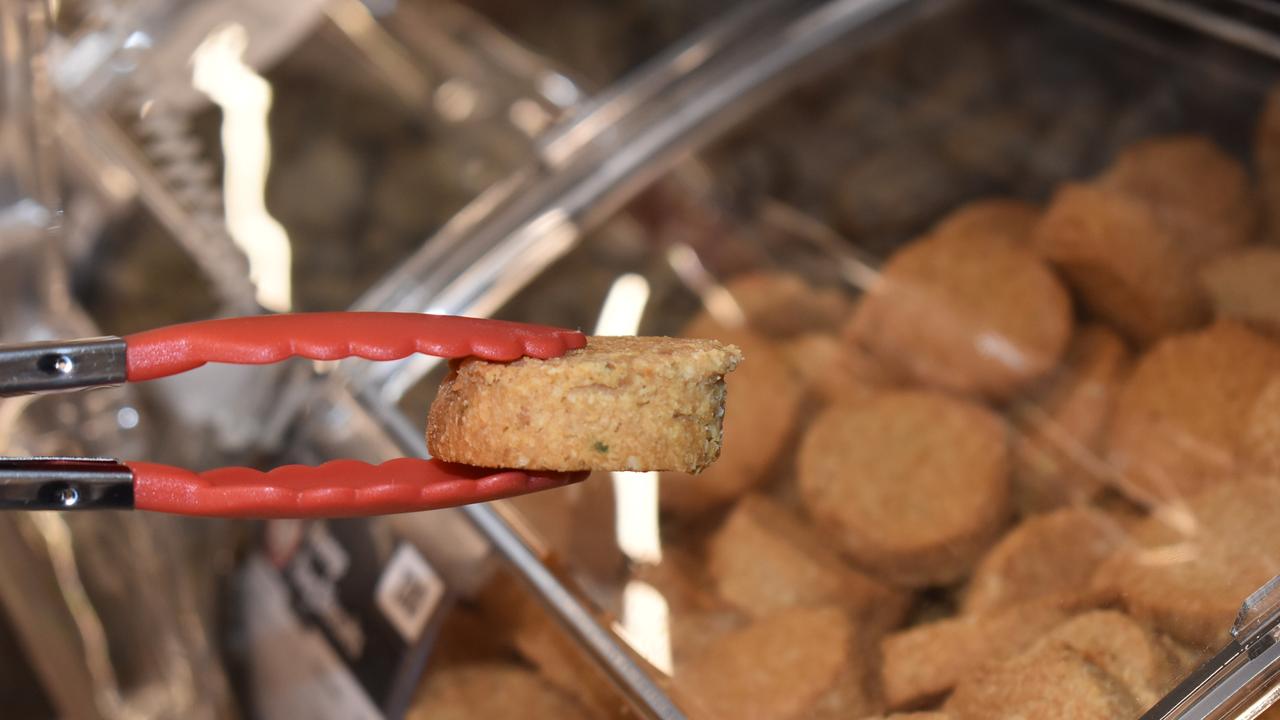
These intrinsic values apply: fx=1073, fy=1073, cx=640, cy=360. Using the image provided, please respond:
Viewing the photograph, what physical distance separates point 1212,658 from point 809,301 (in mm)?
498

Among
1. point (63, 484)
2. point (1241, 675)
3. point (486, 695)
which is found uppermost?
point (63, 484)

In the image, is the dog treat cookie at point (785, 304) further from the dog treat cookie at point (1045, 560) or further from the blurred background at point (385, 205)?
the dog treat cookie at point (1045, 560)

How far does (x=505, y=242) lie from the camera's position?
1029mm

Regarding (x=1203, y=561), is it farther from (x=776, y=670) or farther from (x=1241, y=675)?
(x=776, y=670)

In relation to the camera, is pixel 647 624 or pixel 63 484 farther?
pixel 647 624

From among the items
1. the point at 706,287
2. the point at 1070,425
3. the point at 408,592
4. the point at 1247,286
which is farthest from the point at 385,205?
the point at 1247,286

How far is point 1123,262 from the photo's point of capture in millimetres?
904

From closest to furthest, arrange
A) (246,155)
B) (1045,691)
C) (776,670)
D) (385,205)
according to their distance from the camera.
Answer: (1045,691), (776,670), (246,155), (385,205)

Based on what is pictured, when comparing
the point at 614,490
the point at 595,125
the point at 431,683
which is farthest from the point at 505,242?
the point at 431,683

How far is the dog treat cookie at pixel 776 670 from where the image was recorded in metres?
0.73

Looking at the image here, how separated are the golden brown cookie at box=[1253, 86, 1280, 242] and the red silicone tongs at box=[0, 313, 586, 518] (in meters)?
0.69

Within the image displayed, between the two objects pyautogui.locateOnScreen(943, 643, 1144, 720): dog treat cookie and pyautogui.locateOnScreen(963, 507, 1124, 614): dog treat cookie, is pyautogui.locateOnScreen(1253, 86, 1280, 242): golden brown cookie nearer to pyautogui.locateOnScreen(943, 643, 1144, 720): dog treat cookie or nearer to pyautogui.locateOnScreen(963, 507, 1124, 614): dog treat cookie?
pyautogui.locateOnScreen(963, 507, 1124, 614): dog treat cookie

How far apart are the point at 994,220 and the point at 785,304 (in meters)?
0.21

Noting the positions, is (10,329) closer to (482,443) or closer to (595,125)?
(595,125)
